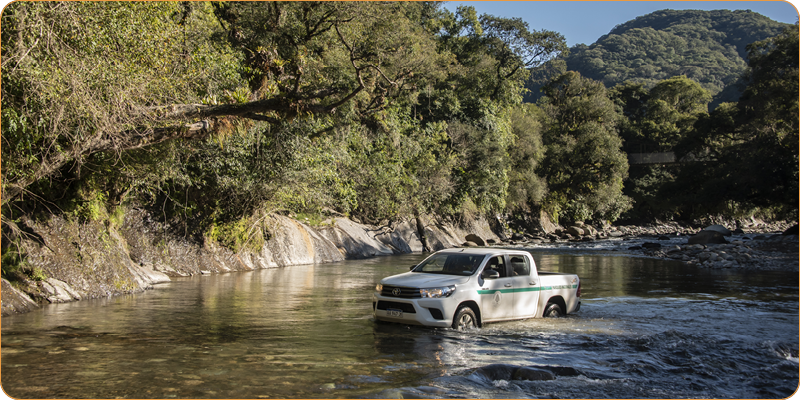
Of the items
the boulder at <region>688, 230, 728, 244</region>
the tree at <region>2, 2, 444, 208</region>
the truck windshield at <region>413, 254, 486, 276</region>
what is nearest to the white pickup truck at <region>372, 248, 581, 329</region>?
the truck windshield at <region>413, 254, 486, 276</region>

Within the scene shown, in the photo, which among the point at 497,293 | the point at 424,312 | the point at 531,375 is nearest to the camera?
the point at 531,375

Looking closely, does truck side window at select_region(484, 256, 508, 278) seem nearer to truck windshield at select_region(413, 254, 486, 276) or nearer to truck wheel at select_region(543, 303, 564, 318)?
truck windshield at select_region(413, 254, 486, 276)

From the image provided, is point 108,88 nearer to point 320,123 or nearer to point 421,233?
point 320,123

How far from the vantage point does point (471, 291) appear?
10.2 m

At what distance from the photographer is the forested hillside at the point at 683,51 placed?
424ft

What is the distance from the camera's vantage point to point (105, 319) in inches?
444

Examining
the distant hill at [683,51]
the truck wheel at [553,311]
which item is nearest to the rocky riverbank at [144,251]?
the truck wheel at [553,311]

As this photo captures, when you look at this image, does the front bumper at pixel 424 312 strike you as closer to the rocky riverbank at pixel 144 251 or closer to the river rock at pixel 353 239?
the rocky riverbank at pixel 144 251

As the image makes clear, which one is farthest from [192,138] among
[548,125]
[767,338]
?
[548,125]

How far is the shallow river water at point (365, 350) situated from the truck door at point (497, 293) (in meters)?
0.32

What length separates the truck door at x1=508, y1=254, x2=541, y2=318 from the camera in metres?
10.9

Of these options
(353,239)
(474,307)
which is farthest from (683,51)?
(474,307)

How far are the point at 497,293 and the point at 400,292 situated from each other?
1.79 metres

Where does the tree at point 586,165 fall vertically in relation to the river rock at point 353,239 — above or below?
above
